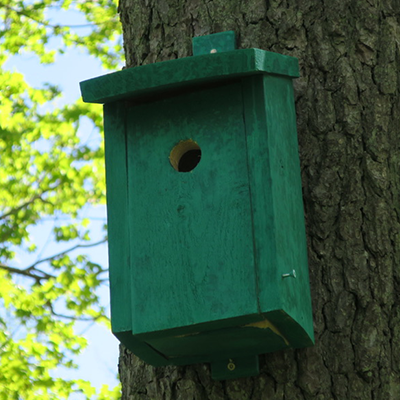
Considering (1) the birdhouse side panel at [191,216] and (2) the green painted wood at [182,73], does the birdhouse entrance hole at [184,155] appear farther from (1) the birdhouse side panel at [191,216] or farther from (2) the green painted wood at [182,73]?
(2) the green painted wood at [182,73]

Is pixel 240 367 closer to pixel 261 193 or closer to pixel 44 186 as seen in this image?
pixel 261 193

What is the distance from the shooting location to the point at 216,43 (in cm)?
247

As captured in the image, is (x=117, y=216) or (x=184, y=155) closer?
(x=117, y=216)

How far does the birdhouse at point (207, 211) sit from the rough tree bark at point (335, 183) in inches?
2.9

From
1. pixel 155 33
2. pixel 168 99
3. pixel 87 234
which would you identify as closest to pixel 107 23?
pixel 87 234

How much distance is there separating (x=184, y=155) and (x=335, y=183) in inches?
18.0

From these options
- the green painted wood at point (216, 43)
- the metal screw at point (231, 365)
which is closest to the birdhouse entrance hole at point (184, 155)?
the green painted wood at point (216, 43)

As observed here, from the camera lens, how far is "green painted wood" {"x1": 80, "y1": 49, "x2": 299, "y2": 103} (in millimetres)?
2141

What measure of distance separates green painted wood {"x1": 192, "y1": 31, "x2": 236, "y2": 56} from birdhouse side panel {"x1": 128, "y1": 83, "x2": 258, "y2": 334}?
0.27 m

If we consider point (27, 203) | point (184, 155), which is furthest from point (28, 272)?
point (184, 155)

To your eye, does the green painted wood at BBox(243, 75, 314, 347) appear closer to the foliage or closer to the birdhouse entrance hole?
the birdhouse entrance hole

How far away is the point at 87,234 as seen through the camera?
25.0 ft

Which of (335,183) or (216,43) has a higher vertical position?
(216,43)

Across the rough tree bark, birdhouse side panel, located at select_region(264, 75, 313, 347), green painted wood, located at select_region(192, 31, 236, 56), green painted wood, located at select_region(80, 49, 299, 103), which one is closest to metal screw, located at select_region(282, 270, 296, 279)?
birdhouse side panel, located at select_region(264, 75, 313, 347)
